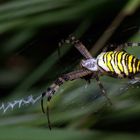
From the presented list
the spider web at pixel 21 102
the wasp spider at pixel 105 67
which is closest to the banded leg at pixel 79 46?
the wasp spider at pixel 105 67

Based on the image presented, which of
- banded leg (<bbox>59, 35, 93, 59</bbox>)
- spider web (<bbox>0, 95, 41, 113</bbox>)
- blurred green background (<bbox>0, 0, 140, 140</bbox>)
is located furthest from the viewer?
banded leg (<bbox>59, 35, 93, 59</bbox>)

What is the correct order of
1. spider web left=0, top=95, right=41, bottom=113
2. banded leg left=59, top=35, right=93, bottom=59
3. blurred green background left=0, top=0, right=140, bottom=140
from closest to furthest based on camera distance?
blurred green background left=0, top=0, right=140, bottom=140
spider web left=0, top=95, right=41, bottom=113
banded leg left=59, top=35, right=93, bottom=59

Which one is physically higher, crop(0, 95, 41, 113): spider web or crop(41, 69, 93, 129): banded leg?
crop(41, 69, 93, 129): banded leg

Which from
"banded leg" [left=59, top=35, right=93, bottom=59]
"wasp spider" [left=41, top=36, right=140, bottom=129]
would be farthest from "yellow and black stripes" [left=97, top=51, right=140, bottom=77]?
"banded leg" [left=59, top=35, right=93, bottom=59]

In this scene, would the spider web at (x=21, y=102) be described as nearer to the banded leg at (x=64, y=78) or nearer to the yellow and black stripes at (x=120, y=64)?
the banded leg at (x=64, y=78)

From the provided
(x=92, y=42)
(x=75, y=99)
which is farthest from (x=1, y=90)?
(x=75, y=99)

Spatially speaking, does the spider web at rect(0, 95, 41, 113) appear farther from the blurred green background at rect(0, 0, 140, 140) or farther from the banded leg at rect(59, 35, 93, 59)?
the banded leg at rect(59, 35, 93, 59)

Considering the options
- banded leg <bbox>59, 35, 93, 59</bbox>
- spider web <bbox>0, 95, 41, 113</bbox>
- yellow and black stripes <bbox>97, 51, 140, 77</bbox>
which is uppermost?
banded leg <bbox>59, 35, 93, 59</bbox>

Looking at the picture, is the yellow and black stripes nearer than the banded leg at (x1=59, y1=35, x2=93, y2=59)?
Yes
